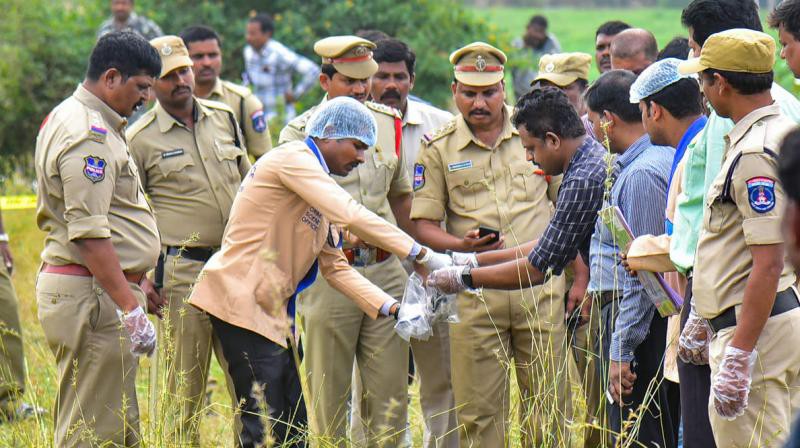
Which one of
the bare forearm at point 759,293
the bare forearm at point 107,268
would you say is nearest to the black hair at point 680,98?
the bare forearm at point 759,293

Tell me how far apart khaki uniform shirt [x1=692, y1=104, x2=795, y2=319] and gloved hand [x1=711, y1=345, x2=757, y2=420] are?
0.58ft

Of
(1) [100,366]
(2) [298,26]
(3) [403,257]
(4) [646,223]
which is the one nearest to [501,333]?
(3) [403,257]

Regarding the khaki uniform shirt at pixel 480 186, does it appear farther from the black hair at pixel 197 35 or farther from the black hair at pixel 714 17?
the black hair at pixel 197 35

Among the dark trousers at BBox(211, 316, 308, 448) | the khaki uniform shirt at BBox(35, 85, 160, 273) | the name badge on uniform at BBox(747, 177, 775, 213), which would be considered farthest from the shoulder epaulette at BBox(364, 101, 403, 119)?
the name badge on uniform at BBox(747, 177, 775, 213)

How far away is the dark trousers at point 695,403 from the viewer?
3951mm

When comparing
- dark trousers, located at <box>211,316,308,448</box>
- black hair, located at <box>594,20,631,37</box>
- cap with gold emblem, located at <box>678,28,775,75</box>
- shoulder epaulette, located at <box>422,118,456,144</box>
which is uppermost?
cap with gold emblem, located at <box>678,28,775,75</box>

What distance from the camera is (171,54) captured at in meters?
6.07

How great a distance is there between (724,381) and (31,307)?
20.1 ft

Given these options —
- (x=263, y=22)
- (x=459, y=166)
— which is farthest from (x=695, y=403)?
(x=263, y=22)

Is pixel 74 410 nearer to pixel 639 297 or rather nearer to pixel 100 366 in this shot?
pixel 100 366

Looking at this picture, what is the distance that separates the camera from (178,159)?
19.5 ft

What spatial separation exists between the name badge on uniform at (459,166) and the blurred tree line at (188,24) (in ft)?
23.2

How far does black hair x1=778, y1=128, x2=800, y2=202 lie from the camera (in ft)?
6.37

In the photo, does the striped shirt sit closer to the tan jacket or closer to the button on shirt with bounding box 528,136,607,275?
the button on shirt with bounding box 528,136,607,275
